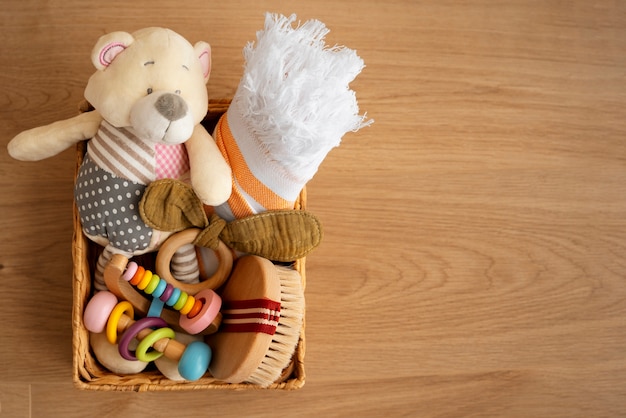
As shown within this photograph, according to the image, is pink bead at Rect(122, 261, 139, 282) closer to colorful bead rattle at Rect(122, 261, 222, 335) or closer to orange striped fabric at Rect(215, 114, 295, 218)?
colorful bead rattle at Rect(122, 261, 222, 335)

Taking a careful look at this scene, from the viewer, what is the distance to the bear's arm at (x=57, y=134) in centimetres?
72

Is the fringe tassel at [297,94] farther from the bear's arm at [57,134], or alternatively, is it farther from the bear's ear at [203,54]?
the bear's arm at [57,134]

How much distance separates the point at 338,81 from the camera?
643 millimetres

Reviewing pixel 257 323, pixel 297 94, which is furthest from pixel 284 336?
pixel 297 94

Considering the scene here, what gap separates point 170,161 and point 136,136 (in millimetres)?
45

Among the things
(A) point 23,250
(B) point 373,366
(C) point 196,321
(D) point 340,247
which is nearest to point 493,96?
(D) point 340,247

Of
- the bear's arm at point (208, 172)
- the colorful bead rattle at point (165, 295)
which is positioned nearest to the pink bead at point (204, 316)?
the colorful bead rattle at point (165, 295)

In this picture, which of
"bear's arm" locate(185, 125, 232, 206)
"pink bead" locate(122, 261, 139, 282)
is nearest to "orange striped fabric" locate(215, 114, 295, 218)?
"bear's arm" locate(185, 125, 232, 206)

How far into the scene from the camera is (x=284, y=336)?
0.71 metres

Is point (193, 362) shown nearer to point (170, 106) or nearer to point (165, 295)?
point (165, 295)

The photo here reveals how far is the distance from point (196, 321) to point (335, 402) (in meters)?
0.28

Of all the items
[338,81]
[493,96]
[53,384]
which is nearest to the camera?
[338,81]

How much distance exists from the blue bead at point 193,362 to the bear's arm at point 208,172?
160 millimetres

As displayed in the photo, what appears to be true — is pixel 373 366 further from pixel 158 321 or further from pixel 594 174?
pixel 594 174
